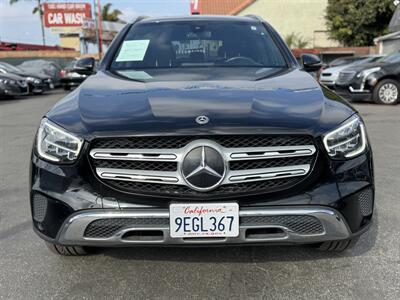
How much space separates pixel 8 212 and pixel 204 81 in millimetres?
2095

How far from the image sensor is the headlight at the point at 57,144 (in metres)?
2.52

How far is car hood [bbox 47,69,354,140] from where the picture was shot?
2.48 metres

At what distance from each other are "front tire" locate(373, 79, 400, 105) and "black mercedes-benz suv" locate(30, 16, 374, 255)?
33.4 feet

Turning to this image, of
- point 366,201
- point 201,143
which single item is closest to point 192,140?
point 201,143

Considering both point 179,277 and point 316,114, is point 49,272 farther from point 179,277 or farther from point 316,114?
point 316,114

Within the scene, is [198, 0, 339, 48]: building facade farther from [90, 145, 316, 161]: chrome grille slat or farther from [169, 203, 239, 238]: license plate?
[169, 203, 239, 238]: license plate

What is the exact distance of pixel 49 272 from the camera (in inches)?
116

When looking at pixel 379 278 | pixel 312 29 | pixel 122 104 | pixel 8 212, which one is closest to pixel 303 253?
pixel 379 278

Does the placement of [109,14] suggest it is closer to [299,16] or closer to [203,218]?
[299,16]

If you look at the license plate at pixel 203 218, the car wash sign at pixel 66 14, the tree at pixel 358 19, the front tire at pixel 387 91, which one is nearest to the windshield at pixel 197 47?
the license plate at pixel 203 218

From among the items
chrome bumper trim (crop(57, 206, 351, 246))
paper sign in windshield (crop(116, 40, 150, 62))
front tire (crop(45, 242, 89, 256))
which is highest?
paper sign in windshield (crop(116, 40, 150, 62))

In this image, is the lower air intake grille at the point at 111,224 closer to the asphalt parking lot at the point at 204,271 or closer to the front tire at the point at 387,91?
the asphalt parking lot at the point at 204,271

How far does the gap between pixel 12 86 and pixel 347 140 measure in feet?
48.7

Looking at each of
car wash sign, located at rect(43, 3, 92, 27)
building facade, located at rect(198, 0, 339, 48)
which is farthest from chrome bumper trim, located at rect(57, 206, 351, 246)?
car wash sign, located at rect(43, 3, 92, 27)
